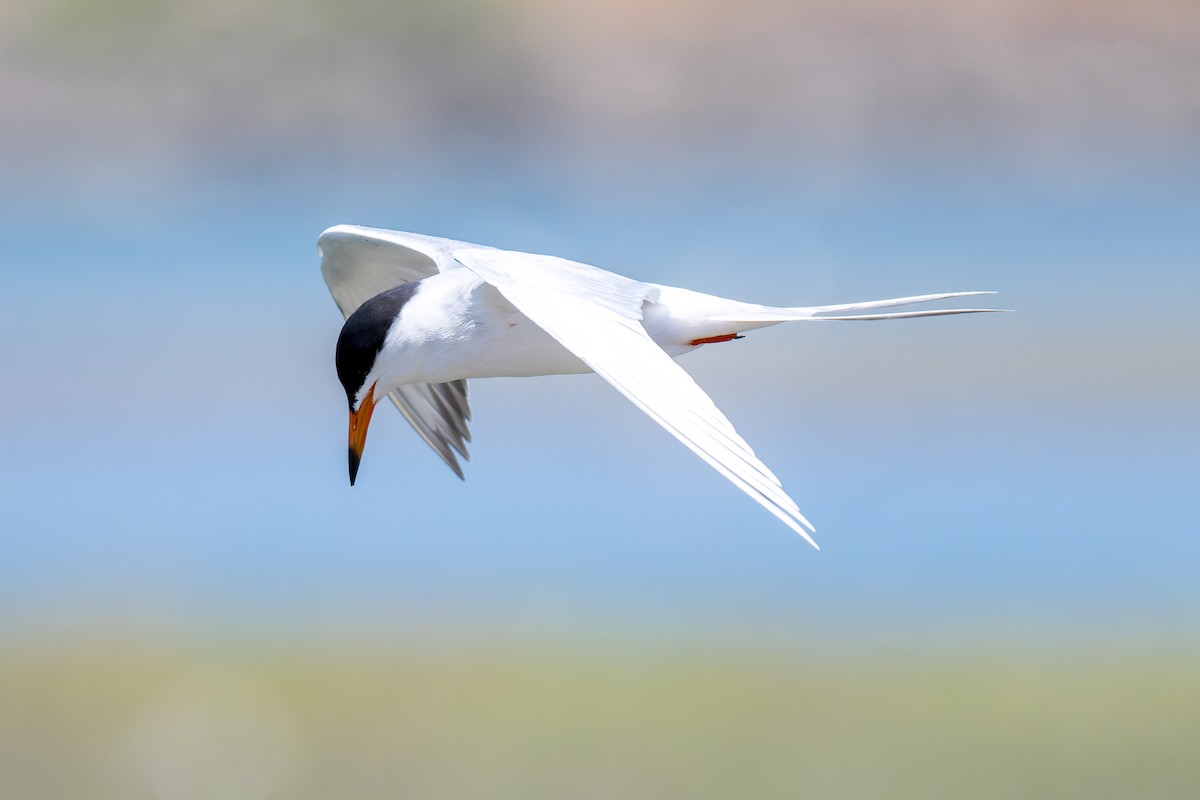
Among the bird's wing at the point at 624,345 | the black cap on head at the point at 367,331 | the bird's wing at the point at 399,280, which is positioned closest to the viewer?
the bird's wing at the point at 624,345

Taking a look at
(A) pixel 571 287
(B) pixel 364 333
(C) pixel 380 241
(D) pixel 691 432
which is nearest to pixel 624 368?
(D) pixel 691 432

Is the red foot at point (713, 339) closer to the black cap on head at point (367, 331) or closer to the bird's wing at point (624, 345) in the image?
the bird's wing at point (624, 345)

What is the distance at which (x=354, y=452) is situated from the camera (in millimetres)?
2549

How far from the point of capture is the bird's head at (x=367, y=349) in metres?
2.37

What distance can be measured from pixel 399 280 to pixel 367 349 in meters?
0.75

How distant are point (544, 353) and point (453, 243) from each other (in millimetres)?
452

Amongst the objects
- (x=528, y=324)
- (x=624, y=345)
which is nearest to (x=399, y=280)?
(x=528, y=324)

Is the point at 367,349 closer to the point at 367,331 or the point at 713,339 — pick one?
the point at 367,331

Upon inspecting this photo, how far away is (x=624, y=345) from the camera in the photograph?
5.98ft

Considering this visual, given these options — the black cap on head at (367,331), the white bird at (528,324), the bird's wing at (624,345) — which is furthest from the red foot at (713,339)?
the black cap on head at (367,331)

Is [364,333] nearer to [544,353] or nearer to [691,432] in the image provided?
[544,353]

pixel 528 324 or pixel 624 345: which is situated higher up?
pixel 528 324

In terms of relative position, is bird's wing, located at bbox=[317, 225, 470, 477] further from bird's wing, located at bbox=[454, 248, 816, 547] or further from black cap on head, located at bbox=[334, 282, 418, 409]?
bird's wing, located at bbox=[454, 248, 816, 547]

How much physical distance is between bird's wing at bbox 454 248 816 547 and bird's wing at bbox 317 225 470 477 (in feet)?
1.84
